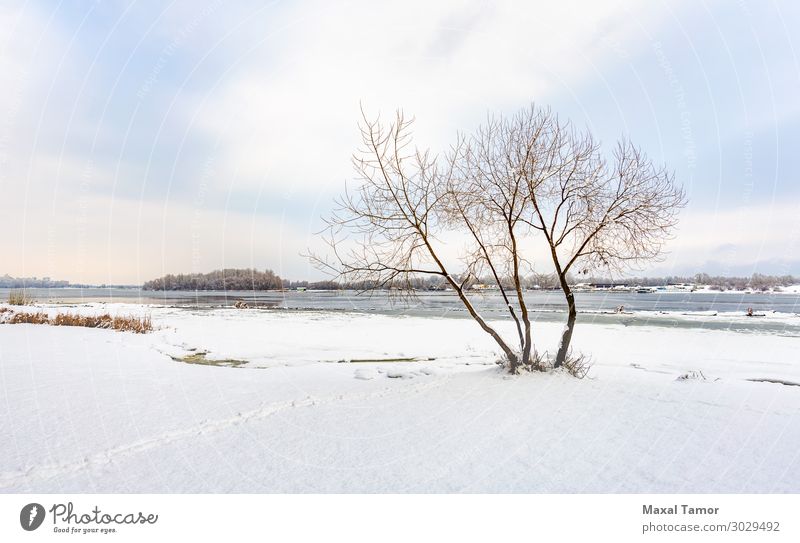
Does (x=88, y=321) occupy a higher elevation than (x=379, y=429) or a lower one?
higher

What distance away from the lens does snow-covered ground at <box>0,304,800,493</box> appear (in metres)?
4.67

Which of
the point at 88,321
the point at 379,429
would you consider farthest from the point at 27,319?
the point at 379,429

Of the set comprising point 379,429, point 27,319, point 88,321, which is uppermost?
point 27,319

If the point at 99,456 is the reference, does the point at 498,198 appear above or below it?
above

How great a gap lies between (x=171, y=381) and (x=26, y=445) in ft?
13.6

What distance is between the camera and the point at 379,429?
20.4ft

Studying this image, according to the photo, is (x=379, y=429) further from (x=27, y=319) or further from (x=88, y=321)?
(x=27, y=319)

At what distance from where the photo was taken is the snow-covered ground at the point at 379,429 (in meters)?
4.67

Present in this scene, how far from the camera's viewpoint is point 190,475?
4.75m

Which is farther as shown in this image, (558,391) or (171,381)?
(171,381)

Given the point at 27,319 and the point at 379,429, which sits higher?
the point at 27,319

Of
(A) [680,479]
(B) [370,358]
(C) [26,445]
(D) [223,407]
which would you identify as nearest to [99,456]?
(C) [26,445]

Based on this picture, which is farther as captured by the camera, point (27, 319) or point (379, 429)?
point (27, 319)
